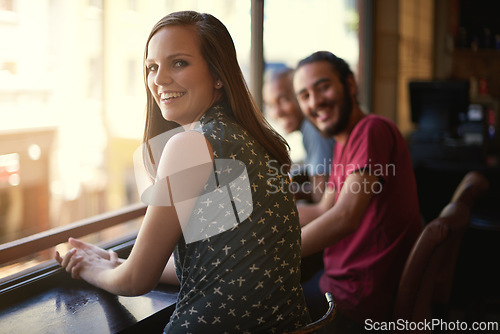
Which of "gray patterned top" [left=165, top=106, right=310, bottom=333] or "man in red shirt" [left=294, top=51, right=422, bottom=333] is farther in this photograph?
"man in red shirt" [left=294, top=51, right=422, bottom=333]

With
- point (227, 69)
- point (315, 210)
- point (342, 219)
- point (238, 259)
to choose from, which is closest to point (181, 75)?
point (227, 69)

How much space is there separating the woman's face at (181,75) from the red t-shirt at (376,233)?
0.70 metres

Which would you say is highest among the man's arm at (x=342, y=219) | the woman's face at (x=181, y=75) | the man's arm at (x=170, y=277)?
the woman's face at (x=181, y=75)

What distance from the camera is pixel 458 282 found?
343 centimetres

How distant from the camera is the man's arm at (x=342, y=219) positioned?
5.34 feet

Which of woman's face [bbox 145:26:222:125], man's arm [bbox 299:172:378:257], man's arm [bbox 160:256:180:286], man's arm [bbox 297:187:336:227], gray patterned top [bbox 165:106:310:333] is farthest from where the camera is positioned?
man's arm [bbox 297:187:336:227]

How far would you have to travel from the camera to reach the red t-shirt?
5.64 ft

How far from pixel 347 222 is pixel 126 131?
967 millimetres

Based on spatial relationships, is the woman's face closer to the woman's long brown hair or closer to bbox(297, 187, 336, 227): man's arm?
the woman's long brown hair

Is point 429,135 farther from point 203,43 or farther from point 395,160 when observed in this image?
point 203,43

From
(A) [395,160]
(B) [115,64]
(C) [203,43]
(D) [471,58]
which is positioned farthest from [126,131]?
(D) [471,58]

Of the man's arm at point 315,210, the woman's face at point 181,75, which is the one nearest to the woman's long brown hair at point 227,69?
the woman's face at point 181,75

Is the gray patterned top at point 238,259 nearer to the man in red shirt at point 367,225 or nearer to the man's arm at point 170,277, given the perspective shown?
the man's arm at point 170,277

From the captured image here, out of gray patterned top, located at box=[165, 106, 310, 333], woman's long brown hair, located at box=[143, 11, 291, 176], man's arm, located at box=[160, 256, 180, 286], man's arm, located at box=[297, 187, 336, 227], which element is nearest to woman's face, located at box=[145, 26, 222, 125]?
woman's long brown hair, located at box=[143, 11, 291, 176]
